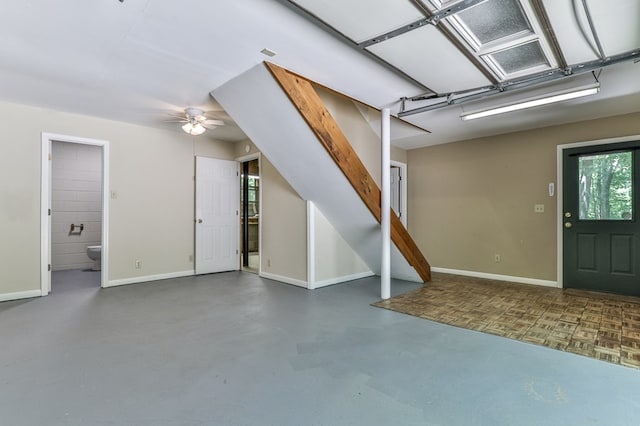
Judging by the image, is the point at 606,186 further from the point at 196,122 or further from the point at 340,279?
the point at 196,122

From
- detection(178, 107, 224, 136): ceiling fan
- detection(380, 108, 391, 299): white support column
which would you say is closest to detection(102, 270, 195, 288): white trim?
detection(178, 107, 224, 136): ceiling fan

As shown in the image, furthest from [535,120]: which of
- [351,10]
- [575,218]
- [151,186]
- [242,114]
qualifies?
[151,186]

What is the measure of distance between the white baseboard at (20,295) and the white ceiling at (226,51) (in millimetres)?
2386

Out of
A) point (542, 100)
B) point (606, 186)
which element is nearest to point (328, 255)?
point (542, 100)

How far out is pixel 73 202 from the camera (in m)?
6.11

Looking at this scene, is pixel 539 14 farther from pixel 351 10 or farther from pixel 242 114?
pixel 242 114

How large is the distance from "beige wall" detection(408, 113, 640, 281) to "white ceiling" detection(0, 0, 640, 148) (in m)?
0.70

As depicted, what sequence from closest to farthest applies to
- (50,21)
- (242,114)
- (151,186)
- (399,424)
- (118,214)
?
(399,424), (50,21), (242,114), (118,214), (151,186)

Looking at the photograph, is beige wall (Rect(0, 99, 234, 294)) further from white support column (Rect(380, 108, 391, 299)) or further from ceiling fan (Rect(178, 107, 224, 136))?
white support column (Rect(380, 108, 391, 299))

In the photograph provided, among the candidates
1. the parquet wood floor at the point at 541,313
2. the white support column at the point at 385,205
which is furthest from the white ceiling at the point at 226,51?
the parquet wood floor at the point at 541,313

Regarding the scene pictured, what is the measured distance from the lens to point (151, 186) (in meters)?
4.95

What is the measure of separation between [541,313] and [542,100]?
2.27 m

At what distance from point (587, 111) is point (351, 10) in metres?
3.66

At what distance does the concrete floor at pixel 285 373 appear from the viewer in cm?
168
